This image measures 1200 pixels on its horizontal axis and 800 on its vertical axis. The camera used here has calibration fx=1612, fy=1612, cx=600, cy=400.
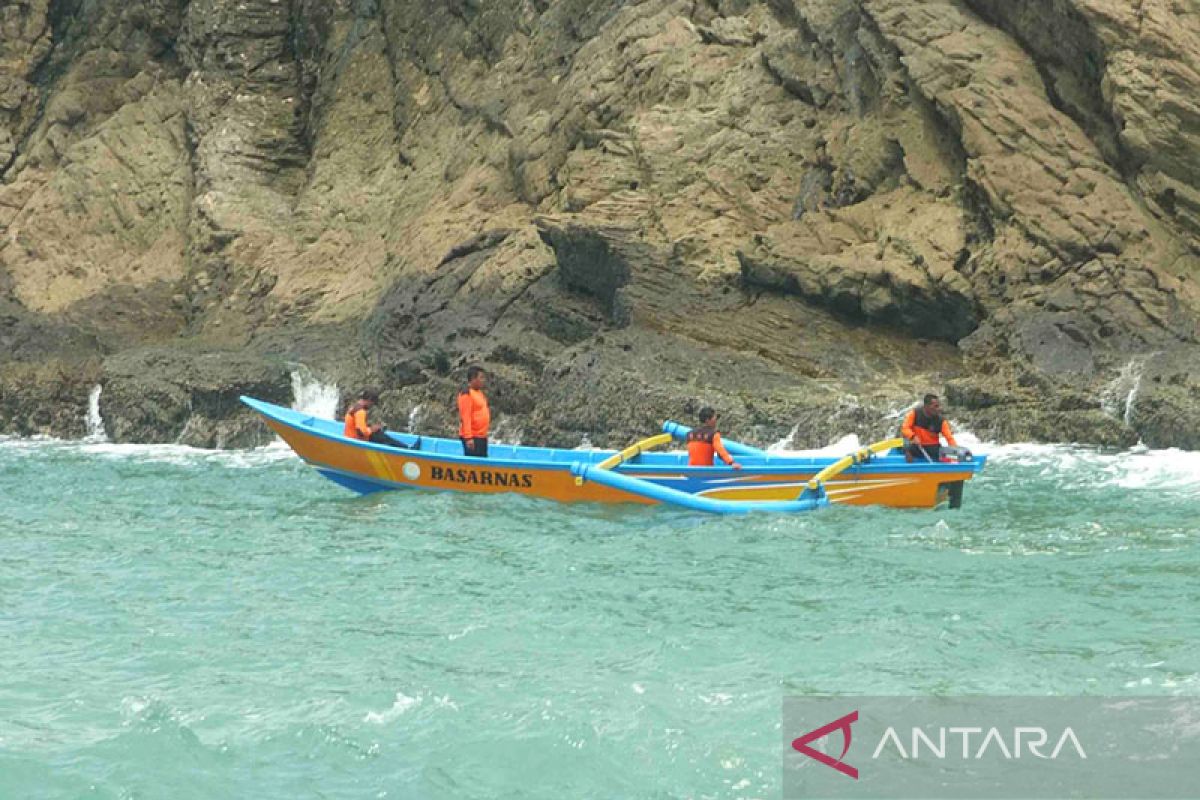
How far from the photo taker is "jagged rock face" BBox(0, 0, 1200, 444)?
25.6 meters

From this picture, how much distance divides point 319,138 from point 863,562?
88.8 ft

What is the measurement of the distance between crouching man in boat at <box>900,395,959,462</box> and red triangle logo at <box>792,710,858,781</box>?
914 cm

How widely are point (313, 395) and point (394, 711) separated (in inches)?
785

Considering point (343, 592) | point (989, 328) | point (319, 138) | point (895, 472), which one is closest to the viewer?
point (343, 592)

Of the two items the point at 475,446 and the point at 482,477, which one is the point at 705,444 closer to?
the point at 482,477

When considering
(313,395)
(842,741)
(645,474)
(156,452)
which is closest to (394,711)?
(842,741)

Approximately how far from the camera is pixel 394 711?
36.5 feet

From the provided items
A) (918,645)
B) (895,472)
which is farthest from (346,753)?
(895,472)

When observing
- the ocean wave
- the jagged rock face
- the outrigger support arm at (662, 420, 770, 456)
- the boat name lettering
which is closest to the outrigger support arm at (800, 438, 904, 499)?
the outrigger support arm at (662, 420, 770, 456)

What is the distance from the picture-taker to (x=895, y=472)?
19156 mm

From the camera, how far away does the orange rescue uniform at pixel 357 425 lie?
70.4ft

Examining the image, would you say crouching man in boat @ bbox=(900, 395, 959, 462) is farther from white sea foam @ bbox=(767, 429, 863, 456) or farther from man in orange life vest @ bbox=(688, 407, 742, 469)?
white sea foam @ bbox=(767, 429, 863, 456)

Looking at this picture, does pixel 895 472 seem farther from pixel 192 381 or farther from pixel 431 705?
pixel 192 381

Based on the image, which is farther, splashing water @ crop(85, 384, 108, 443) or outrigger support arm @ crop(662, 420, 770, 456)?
splashing water @ crop(85, 384, 108, 443)
